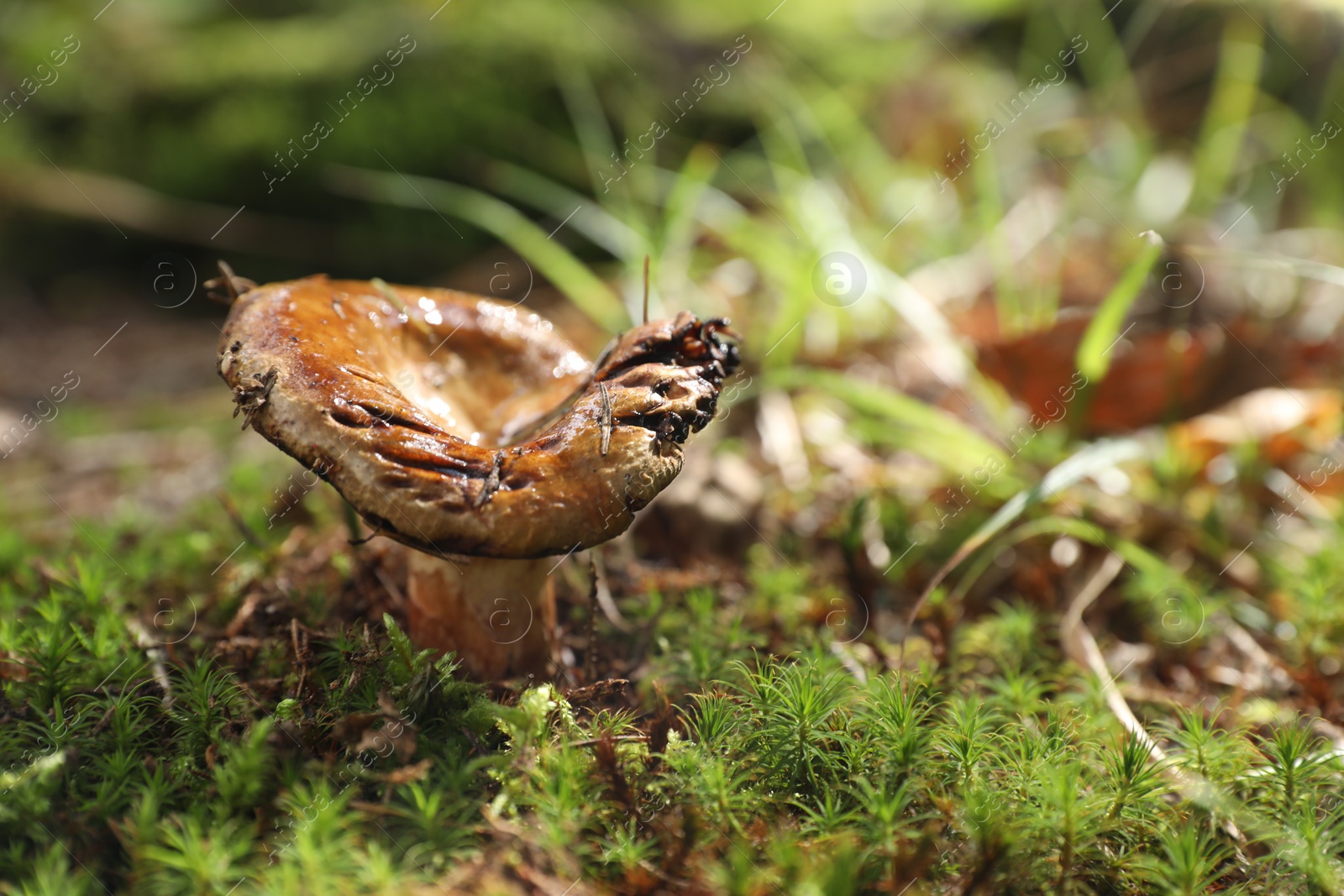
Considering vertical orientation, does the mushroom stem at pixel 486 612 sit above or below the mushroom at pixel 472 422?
below

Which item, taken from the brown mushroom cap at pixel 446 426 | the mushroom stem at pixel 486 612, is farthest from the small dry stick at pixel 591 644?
the brown mushroom cap at pixel 446 426

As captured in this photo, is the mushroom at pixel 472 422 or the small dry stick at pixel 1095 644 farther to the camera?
the small dry stick at pixel 1095 644

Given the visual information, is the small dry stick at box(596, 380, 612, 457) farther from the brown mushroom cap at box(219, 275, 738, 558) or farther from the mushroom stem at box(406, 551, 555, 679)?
the mushroom stem at box(406, 551, 555, 679)

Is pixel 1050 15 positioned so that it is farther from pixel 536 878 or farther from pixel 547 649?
pixel 536 878

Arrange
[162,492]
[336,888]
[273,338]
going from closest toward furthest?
[336,888] → [273,338] → [162,492]

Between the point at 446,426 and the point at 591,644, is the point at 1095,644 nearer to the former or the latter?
the point at 591,644

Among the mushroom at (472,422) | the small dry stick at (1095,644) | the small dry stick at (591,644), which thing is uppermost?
the mushroom at (472,422)

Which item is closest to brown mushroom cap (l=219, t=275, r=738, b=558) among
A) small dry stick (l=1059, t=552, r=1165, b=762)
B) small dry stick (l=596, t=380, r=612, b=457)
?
small dry stick (l=596, t=380, r=612, b=457)

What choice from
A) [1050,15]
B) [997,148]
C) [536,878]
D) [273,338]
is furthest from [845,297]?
[1050,15]

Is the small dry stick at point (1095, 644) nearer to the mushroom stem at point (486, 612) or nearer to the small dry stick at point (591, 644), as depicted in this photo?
the small dry stick at point (591, 644)
